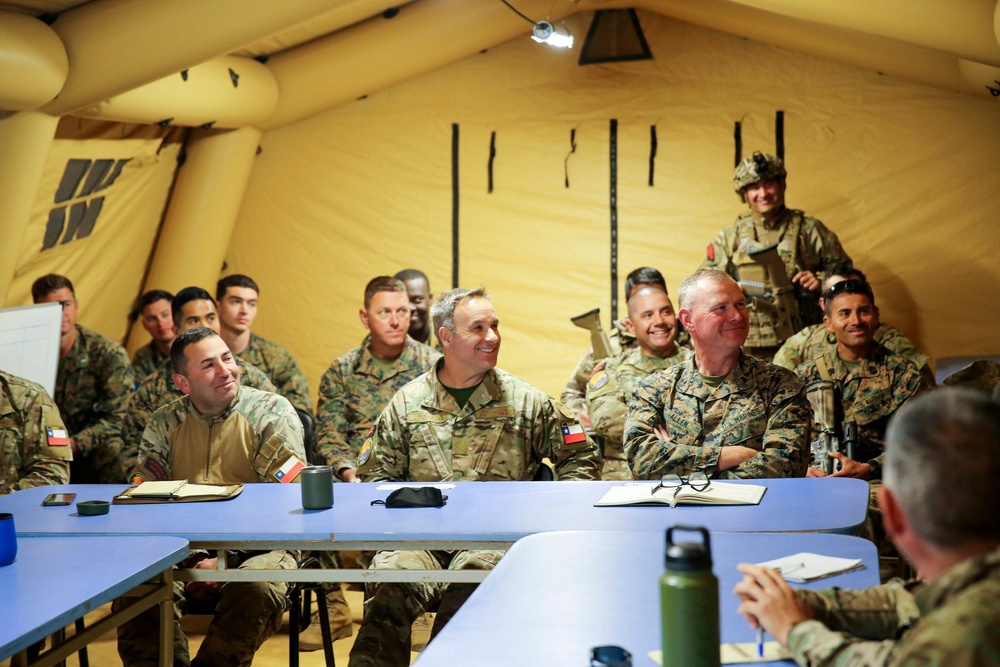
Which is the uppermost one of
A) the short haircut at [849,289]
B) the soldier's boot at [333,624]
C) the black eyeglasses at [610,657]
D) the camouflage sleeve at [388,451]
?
the short haircut at [849,289]

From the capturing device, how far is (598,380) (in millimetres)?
4988

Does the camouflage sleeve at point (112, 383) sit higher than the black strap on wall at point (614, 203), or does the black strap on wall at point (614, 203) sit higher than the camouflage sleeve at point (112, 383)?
the black strap on wall at point (614, 203)

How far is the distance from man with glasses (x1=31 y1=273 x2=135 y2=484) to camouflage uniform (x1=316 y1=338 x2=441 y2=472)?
1.18m

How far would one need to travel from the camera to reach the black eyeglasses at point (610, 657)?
153cm

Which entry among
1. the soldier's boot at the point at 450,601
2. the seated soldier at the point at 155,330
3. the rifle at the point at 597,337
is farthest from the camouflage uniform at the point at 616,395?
the seated soldier at the point at 155,330

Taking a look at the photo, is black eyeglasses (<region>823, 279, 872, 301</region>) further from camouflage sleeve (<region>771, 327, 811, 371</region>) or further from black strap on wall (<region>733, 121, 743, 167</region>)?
black strap on wall (<region>733, 121, 743, 167</region>)

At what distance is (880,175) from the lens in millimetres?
6340

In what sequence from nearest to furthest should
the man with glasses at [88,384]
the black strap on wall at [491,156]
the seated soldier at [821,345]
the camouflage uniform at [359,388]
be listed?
the seated soldier at [821,345]
the camouflage uniform at [359,388]
the man with glasses at [88,384]
the black strap on wall at [491,156]

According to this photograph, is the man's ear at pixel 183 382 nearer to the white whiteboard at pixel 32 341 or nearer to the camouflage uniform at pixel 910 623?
the white whiteboard at pixel 32 341

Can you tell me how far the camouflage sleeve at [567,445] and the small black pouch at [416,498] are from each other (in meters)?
0.72

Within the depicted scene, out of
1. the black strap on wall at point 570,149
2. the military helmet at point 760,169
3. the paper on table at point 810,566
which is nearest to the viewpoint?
the paper on table at point 810,566

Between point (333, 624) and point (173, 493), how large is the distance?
1182 mm

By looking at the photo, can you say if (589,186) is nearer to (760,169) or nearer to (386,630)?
(760,169)

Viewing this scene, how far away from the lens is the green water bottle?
4.92ft
